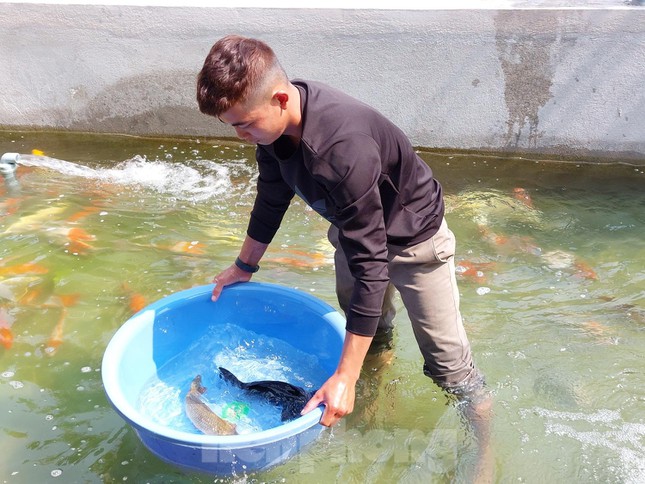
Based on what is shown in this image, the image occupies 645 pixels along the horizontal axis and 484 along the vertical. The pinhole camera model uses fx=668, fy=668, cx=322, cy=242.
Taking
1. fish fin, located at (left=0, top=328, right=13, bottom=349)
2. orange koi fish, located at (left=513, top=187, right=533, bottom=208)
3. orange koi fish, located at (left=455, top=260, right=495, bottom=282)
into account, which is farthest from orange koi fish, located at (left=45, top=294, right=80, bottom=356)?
orange koi fish, located at (left=513, top=187, right=533, bottom=208)

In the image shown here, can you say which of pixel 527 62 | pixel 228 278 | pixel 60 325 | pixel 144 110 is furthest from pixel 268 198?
pixel 144 110

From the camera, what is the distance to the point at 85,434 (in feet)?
9.32

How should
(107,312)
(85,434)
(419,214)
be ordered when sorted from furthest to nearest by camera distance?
(107,312) < (85,434) < (419,214)

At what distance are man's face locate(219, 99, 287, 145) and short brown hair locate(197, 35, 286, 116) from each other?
0.03 metres

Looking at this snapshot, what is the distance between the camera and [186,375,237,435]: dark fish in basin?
99.5 inches

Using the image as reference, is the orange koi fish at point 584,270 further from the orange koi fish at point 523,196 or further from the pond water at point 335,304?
the orange koi fish at point 523,196

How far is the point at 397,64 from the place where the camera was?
5.43m

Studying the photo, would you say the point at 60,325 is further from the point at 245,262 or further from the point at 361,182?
the point at 361,182

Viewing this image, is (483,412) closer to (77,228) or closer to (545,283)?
(545,283)

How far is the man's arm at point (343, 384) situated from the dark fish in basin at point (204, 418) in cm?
53

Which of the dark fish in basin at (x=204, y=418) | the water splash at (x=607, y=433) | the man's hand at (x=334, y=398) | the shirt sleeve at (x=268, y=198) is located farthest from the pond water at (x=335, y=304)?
the shirt sleeve at (x=268, y=198)

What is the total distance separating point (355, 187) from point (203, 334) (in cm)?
138

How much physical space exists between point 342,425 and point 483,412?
1.97 ft

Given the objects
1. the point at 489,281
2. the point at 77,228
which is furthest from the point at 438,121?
the point at 77,228
